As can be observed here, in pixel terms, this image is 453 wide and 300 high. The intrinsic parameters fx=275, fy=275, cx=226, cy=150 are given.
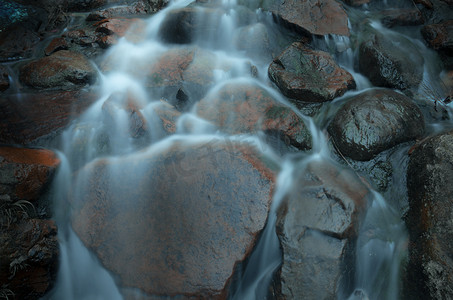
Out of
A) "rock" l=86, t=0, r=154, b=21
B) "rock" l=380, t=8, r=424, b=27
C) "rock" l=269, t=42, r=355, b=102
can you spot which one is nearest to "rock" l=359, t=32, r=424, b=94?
"rock" l=269, t=42, r=355, b=102

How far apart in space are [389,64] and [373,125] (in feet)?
5.65

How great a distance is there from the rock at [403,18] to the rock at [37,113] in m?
6.02

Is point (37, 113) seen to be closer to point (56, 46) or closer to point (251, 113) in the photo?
point (56, 46)

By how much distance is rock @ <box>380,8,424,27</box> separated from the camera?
583 cm

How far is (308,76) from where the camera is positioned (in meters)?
4.42

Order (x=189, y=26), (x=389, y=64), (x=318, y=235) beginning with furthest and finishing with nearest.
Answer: (x=189, y=26) < (x=389, y=64) < (x=318, y=235)

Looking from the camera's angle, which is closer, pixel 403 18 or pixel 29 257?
pixel 29 257

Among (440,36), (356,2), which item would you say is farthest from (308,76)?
(356,2)

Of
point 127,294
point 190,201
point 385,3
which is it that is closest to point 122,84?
point 190,201

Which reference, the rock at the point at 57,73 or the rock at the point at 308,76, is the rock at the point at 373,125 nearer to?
the rock at the point at 308,76

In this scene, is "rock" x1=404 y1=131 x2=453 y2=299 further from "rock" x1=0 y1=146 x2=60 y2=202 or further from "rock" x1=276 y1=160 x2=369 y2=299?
"rock" x1=0 y1=146 x2=60 y2=202

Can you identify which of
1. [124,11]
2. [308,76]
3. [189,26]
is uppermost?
[124,11]

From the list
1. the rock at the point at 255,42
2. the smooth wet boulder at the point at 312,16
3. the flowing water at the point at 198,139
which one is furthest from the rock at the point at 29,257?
the smooth wet boulder at the point at 312,16

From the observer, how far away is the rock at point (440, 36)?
17.2ft
